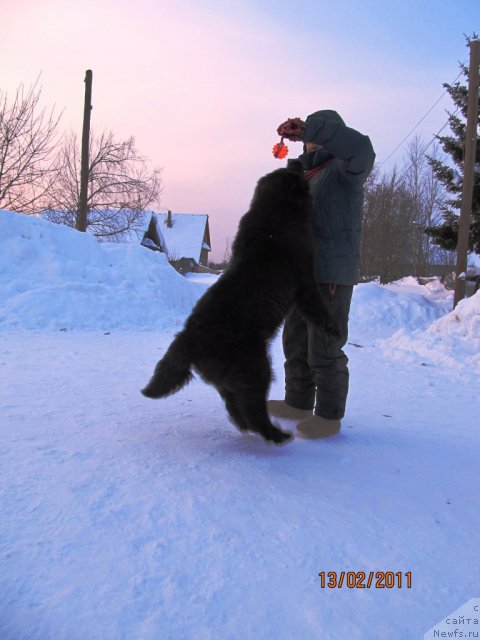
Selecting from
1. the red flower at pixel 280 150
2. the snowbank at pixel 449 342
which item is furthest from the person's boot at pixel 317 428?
the snowbank at pixel 449 342

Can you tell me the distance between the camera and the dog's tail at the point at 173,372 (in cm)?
235

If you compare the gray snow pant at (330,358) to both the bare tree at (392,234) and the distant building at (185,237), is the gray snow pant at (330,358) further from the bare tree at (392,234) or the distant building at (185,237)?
the distant building at (185,237)

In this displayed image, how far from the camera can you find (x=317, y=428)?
2.73 m

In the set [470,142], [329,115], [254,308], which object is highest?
[470,142]

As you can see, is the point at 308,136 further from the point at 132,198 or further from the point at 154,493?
the point at 132,198

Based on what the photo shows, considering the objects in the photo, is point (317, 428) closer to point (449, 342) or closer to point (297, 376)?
point (297, 376)

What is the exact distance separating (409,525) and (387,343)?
6085mm

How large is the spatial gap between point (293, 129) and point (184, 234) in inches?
1676

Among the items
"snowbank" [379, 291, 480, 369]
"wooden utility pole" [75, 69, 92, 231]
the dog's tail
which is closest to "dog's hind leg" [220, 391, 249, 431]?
the dog's tail

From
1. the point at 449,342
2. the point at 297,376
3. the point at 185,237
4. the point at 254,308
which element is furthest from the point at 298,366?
the point at 185,237

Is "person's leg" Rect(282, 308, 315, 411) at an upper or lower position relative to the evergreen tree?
lower
